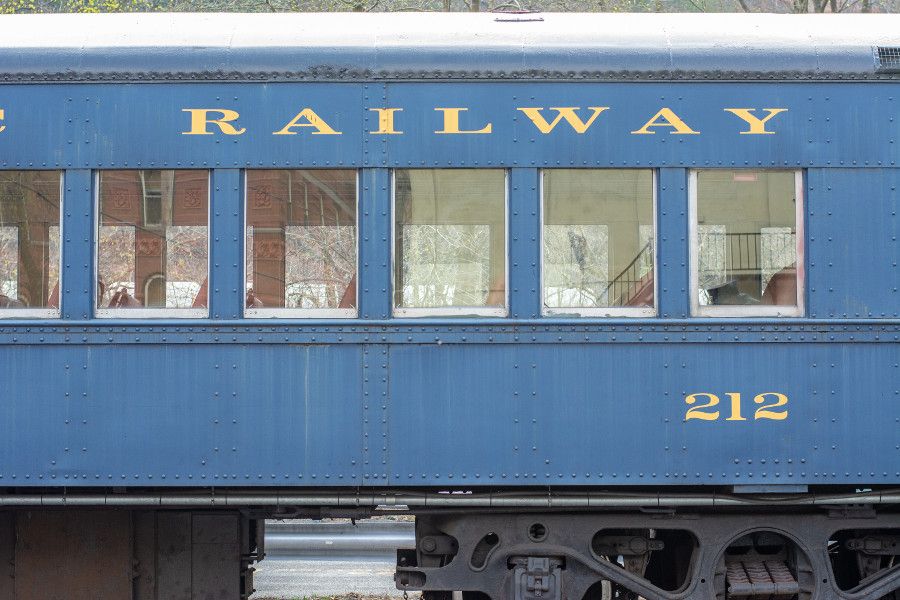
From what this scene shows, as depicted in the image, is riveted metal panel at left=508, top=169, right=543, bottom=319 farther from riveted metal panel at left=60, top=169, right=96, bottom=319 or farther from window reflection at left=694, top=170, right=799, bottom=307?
riveted metal panel at left=60, top=169, right=96, bottom=319

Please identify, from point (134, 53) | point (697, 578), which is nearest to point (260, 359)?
point (134, 53)

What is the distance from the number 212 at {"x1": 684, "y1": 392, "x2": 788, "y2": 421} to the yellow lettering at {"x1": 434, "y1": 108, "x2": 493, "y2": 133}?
1.75m

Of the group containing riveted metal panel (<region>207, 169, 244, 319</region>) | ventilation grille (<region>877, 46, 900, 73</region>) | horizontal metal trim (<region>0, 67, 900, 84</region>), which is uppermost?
ventilation grille (<region>877, 46, 900, 73</region>)

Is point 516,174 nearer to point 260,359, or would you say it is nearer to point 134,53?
point 260,359

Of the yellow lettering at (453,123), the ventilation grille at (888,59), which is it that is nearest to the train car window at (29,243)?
the yellow lettering at (453,123)

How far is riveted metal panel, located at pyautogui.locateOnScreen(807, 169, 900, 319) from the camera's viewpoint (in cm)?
541

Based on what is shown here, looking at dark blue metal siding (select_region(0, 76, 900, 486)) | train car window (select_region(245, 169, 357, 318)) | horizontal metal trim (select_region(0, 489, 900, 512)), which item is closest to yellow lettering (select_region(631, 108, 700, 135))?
dark blue metal siding (select_region(0, 76, 900, 486))

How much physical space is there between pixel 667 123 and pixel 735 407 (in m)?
1.53

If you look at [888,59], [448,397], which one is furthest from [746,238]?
[448,397]

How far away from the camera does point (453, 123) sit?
550 centimetres

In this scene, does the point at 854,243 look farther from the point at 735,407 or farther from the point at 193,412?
the point at 193,412

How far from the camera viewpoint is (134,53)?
5512 millimetres

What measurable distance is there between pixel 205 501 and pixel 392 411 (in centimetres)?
112

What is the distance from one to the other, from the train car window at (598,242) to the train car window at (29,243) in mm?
2584
